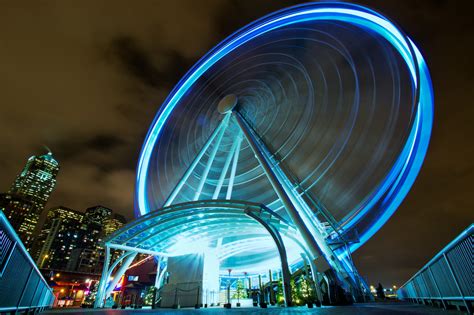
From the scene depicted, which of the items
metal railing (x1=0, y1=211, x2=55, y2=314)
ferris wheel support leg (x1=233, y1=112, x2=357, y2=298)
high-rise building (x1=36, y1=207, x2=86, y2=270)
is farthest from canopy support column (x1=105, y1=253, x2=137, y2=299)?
high-rise building (x1=36, y1=207, x2=86, y2=270)

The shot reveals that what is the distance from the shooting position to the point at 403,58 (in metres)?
14.4

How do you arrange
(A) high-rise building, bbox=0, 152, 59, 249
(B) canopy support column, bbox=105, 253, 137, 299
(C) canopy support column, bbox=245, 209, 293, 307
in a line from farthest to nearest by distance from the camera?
(A) high-rise building, bbox=0, 152, 59, 249, (B) canopy support column, bbox=105, 253, 137, 299, (C) canopy support column, bbox=245, 209, 293, 307

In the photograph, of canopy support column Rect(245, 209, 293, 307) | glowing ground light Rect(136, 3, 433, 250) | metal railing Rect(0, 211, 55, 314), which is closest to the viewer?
metal railing Rect(0, 211, 55, 314)

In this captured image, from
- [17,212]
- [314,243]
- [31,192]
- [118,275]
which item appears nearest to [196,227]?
[118,275]

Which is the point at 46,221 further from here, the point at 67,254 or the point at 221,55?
the point at 221,55

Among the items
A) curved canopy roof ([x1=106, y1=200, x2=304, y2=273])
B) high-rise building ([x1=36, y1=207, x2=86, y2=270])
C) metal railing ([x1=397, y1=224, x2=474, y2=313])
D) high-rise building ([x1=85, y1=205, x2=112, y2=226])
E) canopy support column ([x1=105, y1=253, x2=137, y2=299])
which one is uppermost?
high-rise building ([x1=85, y1=205, x2=112, y2=226])

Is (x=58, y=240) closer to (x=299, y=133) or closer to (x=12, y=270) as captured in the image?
(x=299, y=133)

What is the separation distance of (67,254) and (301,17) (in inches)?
6188

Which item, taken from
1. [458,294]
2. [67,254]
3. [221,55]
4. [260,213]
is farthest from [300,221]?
[67,254]

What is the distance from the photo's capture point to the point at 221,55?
71.2 ft

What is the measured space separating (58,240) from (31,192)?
6087cm

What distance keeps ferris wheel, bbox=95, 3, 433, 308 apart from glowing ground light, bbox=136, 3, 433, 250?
7 cm

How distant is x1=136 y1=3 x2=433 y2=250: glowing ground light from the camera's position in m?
13.0

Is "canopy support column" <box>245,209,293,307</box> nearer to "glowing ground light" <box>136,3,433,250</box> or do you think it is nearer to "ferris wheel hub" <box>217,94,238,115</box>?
"glowing ground light" <box>136,3,433,250</box>
